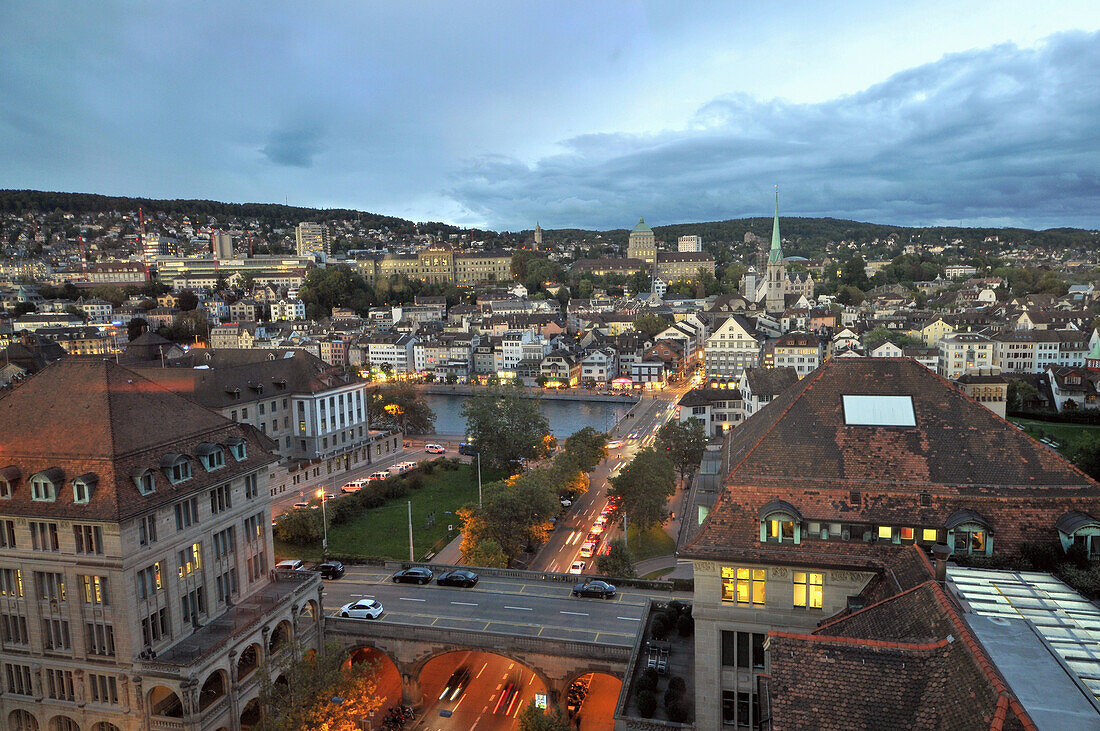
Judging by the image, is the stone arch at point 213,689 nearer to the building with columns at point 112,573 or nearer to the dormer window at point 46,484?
the building with columns at point 112,573

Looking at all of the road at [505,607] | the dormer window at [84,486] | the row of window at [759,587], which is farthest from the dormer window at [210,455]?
the row of window at [759,587]

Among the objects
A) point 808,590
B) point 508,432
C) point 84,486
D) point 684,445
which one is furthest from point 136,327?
point 808,590

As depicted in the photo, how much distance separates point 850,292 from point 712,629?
547ft

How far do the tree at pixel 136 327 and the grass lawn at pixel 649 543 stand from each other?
138m

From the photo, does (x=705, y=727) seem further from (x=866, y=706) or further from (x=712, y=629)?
(x=866, y=706)

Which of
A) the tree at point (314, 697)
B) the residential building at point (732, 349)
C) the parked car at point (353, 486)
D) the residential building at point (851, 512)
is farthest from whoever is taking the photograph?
the residential building at point (732, 349)

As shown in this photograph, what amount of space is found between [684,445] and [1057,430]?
4394 centimetres

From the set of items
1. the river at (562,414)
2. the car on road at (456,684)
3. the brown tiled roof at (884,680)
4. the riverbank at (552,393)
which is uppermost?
the brown tiled roof at (884,680)

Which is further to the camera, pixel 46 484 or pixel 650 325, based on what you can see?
pixel 650 325

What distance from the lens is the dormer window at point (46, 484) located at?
74.5ft

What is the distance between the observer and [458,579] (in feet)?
106

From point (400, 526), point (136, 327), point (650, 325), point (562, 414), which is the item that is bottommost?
point (562, 414)

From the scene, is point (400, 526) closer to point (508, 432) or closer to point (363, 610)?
point (508, 432)

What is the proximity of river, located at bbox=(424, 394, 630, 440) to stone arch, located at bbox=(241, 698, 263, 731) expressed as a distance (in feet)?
179
